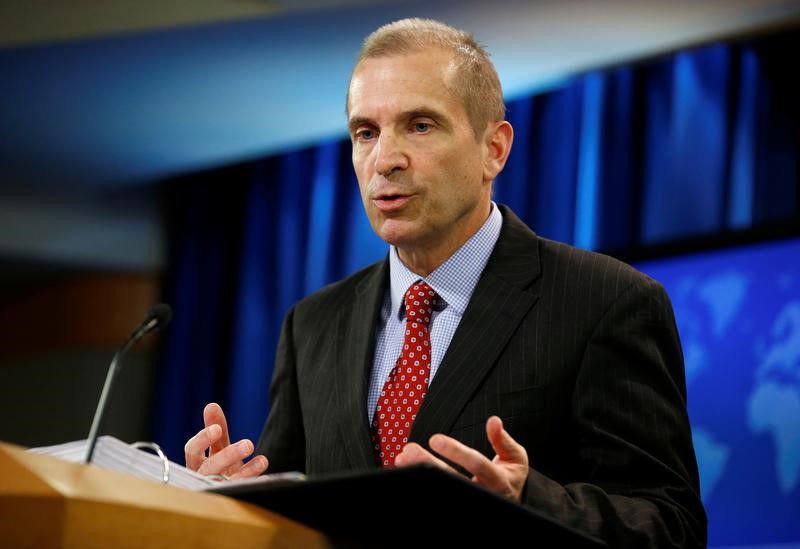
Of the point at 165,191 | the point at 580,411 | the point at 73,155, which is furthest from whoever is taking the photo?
the point at 165,191

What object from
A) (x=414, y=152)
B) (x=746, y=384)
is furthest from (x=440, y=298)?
(x=746, y=384)

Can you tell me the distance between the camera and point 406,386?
1.83 metres

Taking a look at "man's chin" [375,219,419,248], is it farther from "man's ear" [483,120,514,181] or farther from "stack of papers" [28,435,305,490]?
"stack of papers" [28,435,305,490]

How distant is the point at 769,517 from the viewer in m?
3.21

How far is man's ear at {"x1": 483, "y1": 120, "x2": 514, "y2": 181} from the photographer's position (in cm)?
203

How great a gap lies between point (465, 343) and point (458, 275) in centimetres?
19

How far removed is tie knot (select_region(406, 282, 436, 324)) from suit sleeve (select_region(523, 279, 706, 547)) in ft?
1.00

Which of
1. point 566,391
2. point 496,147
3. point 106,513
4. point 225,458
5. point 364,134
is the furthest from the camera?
point 496,147

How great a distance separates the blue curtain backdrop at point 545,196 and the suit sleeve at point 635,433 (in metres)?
1.94

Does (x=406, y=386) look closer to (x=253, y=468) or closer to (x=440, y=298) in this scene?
(x=440, y=298)

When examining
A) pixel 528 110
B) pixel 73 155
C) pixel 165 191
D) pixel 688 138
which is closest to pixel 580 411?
pixel 688 138

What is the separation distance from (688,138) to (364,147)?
2221 mm

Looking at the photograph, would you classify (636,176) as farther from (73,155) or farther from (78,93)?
(73,155)

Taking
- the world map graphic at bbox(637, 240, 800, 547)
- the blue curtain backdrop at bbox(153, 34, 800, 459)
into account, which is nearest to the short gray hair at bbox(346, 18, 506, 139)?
the world map graphic at bbox(637, 240, 800, 547)
